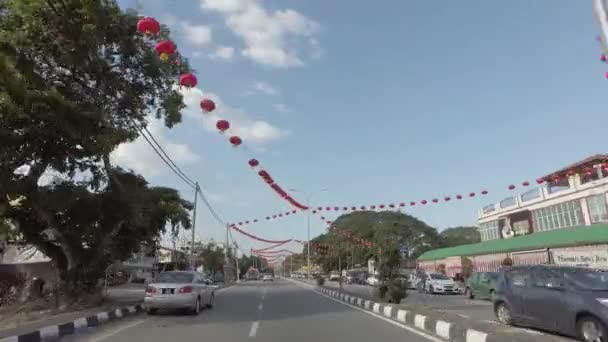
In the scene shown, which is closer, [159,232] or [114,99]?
[114,99]

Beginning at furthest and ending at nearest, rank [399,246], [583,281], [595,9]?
[399,246] → [583,281] → [595,9]

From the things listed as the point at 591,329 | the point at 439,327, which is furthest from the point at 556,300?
the point at 439,327

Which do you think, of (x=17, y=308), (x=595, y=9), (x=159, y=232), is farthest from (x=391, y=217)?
(x=595, y=9)

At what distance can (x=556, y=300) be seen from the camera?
984cm

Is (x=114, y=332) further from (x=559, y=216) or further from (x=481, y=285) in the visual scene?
(x=559, y=216)

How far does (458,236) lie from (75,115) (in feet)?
322

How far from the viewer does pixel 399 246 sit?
20578 mm

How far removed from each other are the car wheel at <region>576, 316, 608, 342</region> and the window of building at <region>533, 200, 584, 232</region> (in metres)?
32.1

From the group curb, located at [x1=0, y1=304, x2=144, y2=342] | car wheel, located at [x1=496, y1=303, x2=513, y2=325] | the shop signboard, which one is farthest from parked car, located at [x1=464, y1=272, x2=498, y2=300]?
curb, located at [x1=0, y1=304, x2=144, y2=342]

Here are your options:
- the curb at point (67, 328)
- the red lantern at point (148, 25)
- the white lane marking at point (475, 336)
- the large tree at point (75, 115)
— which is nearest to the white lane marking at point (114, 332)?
the curb at point (67, 328)

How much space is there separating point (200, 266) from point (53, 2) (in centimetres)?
6276

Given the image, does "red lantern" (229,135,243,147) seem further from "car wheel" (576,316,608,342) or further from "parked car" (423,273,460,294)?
"parked car" (423,273,460,294)

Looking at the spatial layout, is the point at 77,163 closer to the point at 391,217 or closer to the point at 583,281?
the point at 583,281

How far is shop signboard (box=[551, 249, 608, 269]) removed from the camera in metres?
29.3
